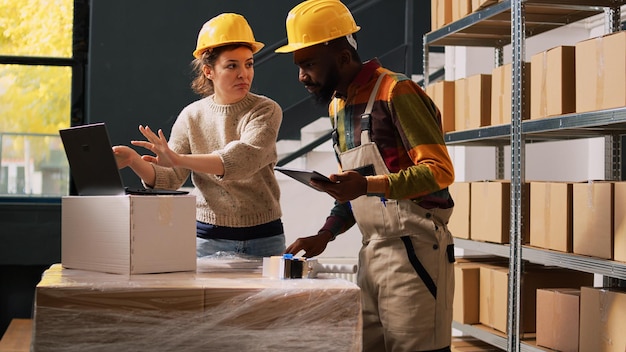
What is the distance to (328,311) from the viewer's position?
185cm

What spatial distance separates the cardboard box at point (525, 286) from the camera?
139 inches

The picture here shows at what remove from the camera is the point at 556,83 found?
317cm

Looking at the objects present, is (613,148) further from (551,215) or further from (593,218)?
(593,218)

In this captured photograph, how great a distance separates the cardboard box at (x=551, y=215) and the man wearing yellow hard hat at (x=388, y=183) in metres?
1.08

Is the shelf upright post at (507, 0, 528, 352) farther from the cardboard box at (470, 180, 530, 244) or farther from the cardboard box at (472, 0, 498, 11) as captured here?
the cardboard box at (472, 0, 498, 11)

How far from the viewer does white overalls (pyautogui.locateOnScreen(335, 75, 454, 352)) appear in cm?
216

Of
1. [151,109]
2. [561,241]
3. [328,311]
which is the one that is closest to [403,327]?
[328,311]

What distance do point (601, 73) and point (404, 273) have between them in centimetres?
125

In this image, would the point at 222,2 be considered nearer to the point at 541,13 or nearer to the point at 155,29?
the point at 155,29

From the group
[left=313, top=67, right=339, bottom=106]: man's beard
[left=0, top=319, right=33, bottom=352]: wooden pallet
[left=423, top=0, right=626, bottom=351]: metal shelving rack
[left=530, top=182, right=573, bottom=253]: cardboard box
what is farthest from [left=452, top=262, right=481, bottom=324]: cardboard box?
[left=0, top=319, right=33, bottom=352]: wooden pallet

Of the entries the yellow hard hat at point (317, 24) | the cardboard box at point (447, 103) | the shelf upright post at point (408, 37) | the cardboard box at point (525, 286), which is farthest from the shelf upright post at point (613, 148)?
the shelf upright post at point (408, 37)

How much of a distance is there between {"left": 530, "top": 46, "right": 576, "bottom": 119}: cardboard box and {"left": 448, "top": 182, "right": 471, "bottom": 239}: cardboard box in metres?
0.74

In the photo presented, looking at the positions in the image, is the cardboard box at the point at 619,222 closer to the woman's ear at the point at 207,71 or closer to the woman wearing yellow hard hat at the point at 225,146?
the woman wearing yellow hard hat at the point at 225,146

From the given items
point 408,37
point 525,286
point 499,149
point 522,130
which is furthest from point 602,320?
point 408,37
